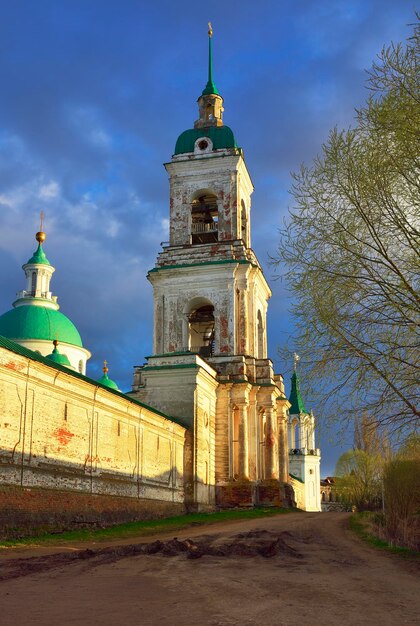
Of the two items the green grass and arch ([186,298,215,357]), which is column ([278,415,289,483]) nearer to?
the green grass

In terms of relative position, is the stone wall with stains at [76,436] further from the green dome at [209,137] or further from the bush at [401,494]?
the green dome at [209,137]

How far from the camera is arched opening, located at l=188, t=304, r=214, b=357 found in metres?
36.2

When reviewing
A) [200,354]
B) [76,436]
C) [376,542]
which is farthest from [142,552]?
[200,354]

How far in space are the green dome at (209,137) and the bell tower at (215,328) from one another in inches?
2.5

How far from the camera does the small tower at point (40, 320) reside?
38969mm

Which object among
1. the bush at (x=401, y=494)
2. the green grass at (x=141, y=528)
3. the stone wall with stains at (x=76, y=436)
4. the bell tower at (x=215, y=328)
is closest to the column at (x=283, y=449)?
the bell tower at (x=215, y=328)

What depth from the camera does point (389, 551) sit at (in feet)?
49.7

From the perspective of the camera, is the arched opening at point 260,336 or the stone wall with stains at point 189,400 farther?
the arched opening at point 260,336

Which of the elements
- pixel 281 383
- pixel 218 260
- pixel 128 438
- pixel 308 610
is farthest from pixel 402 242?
pixel 281 383

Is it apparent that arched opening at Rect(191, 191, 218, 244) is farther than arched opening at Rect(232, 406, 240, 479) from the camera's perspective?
Yes

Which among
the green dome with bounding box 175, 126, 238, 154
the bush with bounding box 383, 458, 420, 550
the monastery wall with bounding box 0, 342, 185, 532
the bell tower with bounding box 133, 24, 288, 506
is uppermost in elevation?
the green dome with bounding box 175, 126, 238, 154

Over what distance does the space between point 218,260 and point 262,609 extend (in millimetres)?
28329

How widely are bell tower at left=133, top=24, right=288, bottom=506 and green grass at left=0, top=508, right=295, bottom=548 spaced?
1954mm

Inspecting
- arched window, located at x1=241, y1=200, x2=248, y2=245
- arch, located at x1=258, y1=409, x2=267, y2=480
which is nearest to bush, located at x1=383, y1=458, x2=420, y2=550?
arch, located at x1=258, y1=409, x2=267, y2=480
